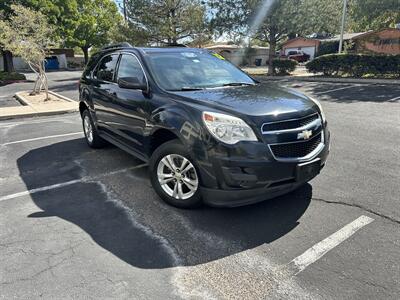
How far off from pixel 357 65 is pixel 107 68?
57.6 ft

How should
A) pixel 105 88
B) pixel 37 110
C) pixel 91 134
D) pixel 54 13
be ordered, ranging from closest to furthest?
pixel 105 88, pixel 91 134, pixel 37 110, pixel 54 13

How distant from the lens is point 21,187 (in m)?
4.54

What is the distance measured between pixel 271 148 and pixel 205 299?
57.8 inches

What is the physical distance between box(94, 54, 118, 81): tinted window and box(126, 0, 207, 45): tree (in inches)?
738

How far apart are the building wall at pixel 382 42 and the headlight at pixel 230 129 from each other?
111ft

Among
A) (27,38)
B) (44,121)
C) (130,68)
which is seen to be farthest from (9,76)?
(130,68)

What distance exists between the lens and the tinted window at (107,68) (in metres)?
5.09

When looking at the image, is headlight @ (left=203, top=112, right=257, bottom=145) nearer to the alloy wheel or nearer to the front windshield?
the alloy wheel

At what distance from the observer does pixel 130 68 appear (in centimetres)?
458

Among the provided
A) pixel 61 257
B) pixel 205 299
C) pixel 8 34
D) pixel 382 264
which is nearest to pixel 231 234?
pixel 205 299

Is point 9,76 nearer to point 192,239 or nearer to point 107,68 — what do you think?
point 107,68

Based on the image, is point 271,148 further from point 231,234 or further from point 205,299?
point 205,299

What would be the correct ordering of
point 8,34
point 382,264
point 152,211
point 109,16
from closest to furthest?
1. point 382,264
2. point 152,211
3. point 8,34
4. point 109,16

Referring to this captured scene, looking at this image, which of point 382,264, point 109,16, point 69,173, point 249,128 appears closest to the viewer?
point 382,264
